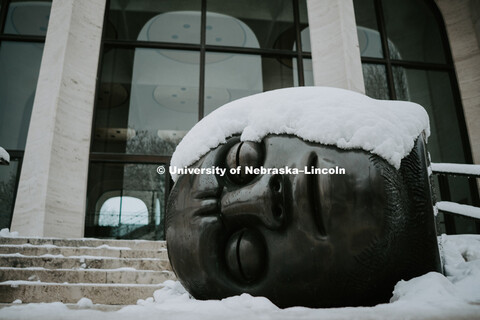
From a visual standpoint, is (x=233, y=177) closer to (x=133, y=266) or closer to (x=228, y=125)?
(x=228, y=125)

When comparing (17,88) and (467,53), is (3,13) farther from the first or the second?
(467,53)

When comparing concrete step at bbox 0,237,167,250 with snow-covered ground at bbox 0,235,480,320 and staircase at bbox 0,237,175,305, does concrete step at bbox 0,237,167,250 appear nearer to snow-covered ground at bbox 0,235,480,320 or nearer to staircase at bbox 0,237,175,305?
staircase at bbox 0,237,175,305

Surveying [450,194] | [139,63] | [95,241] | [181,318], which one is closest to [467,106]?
[450,194]

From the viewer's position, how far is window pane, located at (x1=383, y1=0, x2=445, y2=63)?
854 centimetres

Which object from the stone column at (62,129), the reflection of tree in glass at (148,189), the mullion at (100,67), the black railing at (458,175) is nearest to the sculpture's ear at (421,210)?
the black railing at (458,175)

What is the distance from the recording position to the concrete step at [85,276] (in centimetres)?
291

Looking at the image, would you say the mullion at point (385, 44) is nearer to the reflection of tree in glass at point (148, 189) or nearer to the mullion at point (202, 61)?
the mullion at point (202, 61)

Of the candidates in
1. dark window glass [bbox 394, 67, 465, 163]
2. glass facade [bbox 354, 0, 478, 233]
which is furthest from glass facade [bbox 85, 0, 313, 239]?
dark window glass [bbox 394, 67, 465, 163]

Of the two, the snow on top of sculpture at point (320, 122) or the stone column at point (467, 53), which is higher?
the stone column at point (467, 53)

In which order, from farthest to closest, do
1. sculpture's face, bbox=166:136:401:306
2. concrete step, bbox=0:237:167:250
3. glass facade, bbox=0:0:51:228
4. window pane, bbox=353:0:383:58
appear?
window pane, bbox=353:0:383:58, glass facade, bbox=0:0:51:228, concrete step, bbox=0:237:167:250, sculpture's face, bbox=166:136:401:306

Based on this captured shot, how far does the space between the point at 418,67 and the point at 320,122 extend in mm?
8373

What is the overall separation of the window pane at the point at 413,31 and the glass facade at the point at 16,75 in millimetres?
8328

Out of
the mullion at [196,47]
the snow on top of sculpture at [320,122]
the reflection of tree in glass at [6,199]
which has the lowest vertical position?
the snow on top of sculpture at [320,122]

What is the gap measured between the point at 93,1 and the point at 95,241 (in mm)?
5188
